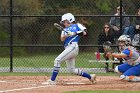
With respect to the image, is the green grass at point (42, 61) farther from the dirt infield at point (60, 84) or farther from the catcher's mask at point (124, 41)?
the catcher's mask at point (124, 41)

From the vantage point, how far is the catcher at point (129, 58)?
13859 millimetres

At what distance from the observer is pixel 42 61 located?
18.7 m

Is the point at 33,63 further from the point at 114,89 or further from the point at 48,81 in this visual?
the point at 114,89

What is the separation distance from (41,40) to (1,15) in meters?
2.33

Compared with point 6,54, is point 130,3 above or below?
above

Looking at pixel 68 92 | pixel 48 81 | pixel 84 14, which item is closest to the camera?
pixel 68 92

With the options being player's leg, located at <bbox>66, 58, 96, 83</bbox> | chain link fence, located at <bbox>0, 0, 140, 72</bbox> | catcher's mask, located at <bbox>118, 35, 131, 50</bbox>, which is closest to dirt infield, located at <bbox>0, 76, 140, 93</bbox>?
player's leg, located at <bbox>66, 58, 96, 83</bbox>

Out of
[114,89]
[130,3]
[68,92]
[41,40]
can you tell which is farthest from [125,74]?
[41,40]

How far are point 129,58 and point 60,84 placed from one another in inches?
76.1

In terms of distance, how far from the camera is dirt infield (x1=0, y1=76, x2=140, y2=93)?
488 inches

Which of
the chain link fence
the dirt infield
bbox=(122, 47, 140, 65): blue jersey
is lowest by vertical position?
the dirt infield

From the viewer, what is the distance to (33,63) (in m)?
18.5

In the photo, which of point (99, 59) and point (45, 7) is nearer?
point (99, 59)

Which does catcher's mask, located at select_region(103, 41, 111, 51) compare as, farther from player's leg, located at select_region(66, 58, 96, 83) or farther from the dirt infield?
player's leg, located at select_region(66, 58, 96, 83)
